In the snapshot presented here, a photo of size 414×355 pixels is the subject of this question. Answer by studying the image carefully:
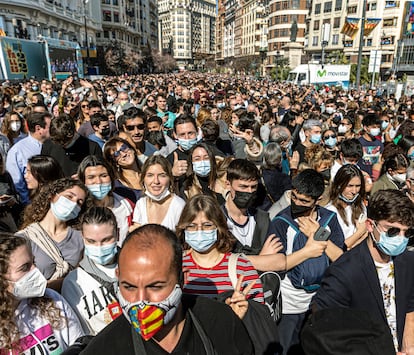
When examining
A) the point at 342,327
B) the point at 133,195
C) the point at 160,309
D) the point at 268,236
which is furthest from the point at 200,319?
the point at 133,195

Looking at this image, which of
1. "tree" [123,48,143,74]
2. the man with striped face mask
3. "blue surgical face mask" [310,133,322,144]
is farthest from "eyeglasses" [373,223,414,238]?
"tree" [123,48,143,74]

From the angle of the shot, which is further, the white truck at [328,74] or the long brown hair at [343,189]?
the white truck at [328,74]

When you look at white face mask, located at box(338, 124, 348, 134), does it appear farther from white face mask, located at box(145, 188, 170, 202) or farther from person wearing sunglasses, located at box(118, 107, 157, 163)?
white face mask, located at box(145, 188, 170, 202)

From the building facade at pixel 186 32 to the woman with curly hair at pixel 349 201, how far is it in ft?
495

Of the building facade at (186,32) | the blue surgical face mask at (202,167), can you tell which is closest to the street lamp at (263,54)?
the building facade at (186,32)

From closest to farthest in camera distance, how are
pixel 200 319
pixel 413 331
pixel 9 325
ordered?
pixel 200 319
pixel 9 325
pixel 413 331

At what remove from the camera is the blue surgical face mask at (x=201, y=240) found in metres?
2.62

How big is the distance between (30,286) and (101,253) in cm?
63

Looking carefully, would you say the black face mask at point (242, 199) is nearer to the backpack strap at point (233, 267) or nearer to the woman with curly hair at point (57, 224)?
the backpack strap at point (233, 267)

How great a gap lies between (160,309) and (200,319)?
0.28 meters

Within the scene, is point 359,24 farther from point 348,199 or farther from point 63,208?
point 63,208

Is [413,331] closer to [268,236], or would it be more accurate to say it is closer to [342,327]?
Result: [268,236]

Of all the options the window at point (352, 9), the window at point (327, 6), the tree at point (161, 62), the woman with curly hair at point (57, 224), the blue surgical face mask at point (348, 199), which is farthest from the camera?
the tree at point (161, 62)

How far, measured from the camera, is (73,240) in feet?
9.84
